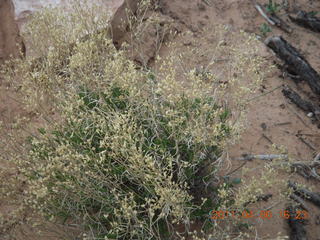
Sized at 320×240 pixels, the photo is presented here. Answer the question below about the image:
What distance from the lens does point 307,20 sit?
515cm

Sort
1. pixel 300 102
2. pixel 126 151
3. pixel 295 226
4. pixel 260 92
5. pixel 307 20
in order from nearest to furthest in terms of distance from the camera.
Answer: pixel 126 151
pixel 295 226
pixel 300 102
pixel 260 92
pixel 307 20

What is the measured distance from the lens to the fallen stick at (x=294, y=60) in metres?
4.37

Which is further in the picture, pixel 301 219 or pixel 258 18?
pixel 258 18

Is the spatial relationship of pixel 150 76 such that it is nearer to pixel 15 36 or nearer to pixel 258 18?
pixel 15 36

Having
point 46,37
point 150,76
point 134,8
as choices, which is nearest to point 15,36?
point 46,37

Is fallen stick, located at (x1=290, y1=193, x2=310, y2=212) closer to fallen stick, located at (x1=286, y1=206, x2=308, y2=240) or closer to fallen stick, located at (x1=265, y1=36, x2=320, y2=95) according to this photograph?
fallen stick, located at (x1=286, y1=206, x2=308, y2=240)

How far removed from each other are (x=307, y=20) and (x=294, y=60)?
94 centimetres

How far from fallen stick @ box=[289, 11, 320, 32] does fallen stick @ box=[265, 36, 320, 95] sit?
59cm

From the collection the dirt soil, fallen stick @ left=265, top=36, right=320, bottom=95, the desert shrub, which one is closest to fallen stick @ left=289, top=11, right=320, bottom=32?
the dirt soil

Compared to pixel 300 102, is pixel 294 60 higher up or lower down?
higher up

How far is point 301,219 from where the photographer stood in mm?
3279

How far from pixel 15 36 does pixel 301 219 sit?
4.03m

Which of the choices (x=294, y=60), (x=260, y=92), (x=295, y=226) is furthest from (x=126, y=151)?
(x=294, y=60)

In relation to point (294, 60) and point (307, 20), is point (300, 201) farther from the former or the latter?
point (307, 20)
